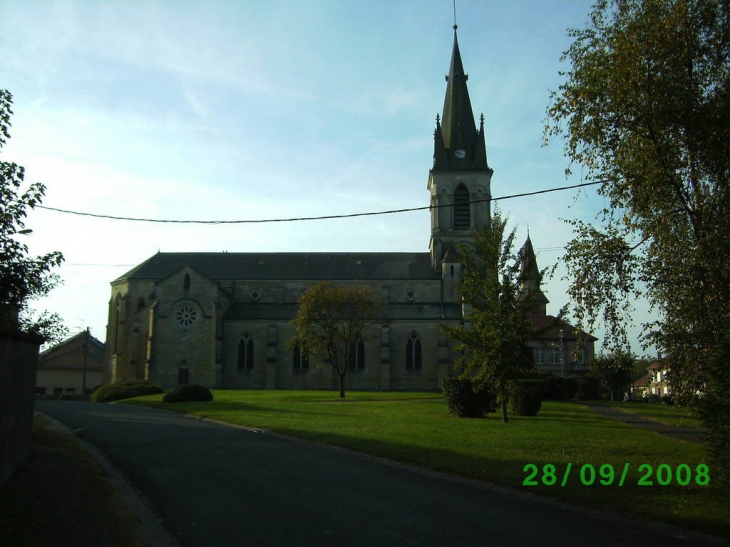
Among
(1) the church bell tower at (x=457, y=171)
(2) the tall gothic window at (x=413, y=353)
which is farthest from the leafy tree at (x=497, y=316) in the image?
(1) the church bell tower at (x=457, y=171)

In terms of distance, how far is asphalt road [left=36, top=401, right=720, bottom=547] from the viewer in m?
7.81

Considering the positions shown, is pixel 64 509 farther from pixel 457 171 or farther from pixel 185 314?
pixel 457 171

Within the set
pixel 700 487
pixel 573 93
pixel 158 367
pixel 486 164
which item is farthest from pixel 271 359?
pixel 700 487

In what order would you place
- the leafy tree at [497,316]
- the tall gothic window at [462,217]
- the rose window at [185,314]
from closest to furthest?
1. the leafy tree at [497,316]
2. the rose window at [185,314]
3. the tall gothic window at [462,217]

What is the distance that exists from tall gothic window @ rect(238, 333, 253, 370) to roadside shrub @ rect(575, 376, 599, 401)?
89.3 ft

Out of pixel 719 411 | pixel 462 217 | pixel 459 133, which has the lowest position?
pixel 719 411

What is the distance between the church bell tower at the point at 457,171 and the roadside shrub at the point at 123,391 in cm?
2763

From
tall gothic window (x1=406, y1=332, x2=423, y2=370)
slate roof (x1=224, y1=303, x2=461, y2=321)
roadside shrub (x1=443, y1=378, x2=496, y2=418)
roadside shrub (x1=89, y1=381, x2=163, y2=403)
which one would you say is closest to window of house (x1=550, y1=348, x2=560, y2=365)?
slate roof (x1=224, y1=303, x2=461, y2=321)

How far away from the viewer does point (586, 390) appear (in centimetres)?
4750

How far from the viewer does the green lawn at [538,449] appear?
31.9ft

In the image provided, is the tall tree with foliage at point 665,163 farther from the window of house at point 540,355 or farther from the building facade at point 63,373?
the building facade at point 63,373

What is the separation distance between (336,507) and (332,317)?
37.7 metres

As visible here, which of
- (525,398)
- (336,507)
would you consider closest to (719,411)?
(336,507)

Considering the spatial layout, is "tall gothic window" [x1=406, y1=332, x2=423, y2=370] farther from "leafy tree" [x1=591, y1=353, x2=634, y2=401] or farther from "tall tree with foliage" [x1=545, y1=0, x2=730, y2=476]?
"tall tree with foliage" [x1=545, y1=0, x2=730, y2=476]
